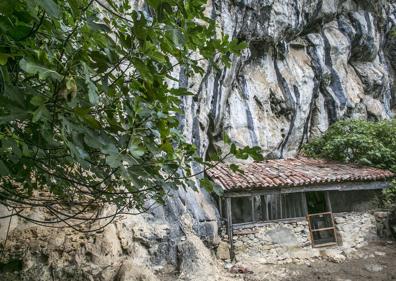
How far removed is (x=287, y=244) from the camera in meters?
9.56

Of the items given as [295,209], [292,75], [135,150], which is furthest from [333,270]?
[292,75]

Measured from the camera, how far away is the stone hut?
938cm

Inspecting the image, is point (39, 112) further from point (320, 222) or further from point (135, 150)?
point (320, 222)

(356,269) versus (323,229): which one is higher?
(323,229)

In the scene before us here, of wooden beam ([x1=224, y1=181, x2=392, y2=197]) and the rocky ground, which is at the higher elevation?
wooden beam ([x1=224, y1=181, x2=392, y2=197])

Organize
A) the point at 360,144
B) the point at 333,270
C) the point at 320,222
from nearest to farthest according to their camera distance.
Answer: the point at 333,270, the point at 320,222, the point at 360,144

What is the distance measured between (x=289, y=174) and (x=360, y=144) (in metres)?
4.32

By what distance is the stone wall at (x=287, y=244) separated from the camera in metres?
9.14

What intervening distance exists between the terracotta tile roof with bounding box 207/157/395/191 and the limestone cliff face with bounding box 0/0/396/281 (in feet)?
3.09

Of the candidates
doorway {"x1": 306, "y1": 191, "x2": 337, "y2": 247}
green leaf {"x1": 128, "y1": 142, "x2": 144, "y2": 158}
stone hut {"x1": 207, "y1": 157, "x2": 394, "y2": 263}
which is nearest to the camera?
green leaf {"x1": 128, "y1": 142, "x2": 144, "y2": 158}

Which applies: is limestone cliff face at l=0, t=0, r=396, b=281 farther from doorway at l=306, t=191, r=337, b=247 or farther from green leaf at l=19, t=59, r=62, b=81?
green leaf at l=19, t=59, r=62, b=81

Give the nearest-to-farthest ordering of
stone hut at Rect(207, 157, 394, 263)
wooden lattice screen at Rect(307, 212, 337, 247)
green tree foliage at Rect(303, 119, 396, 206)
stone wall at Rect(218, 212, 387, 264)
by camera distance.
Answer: stone wall at Rect(218, 212, 387, 264), stone hut at Rect(207, 157, 394, 263), wooden lattice screen at Rect(307, 212, 337, 247), green tree foliage at Rect(303, 119, 396, 206)

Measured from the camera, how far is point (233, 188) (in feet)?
30.4

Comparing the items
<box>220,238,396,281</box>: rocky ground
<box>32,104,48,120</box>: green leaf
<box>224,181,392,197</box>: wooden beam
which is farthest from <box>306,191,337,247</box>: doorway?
<box>32,104,48,120</box>: green leaf
